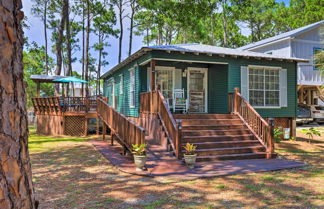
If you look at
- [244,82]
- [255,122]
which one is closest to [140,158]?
[255,122]

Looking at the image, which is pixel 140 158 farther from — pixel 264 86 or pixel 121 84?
pixel 121 84

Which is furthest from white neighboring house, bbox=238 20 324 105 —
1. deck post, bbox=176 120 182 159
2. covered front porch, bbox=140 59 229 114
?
deck post, bbox=176 120 182 159

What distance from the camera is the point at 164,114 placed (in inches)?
328

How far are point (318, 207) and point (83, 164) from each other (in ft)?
18.0

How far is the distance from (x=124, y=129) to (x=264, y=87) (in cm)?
697

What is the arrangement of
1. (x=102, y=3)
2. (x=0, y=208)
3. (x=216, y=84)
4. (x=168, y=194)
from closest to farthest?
(x=0, y=208) → (x=168, y=194) → (x=216, y=84) → (x=102, y=3)

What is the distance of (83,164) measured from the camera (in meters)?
7.09

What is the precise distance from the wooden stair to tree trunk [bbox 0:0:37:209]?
20.6 feet

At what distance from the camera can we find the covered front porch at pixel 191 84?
11.4 meters

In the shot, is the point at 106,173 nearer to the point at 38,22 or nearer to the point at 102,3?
the point at 102,3

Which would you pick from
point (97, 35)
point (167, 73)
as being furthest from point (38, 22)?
point (167, 73)

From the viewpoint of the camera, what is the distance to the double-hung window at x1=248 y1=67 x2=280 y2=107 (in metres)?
11.5

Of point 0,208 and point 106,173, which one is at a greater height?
point 0,208

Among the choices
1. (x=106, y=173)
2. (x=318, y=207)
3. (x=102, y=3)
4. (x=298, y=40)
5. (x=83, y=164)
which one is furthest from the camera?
(x=102, y=3)
